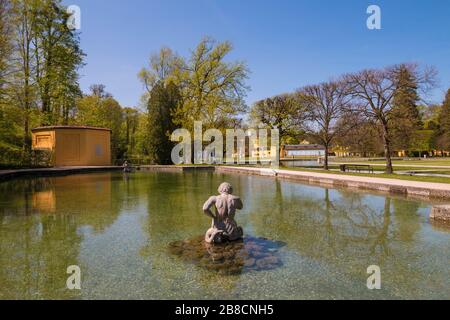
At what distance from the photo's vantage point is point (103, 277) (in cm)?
468

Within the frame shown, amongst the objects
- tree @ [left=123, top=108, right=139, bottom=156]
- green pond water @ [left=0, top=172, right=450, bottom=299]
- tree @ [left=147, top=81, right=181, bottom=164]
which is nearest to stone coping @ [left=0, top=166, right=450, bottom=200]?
green pond water @ [left=0, top=172, right=450, bottom=299]

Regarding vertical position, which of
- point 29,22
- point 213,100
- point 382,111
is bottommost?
point 382,111

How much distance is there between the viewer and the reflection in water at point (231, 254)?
504cm

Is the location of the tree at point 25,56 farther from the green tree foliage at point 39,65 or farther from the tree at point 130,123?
the tree at point 130,123

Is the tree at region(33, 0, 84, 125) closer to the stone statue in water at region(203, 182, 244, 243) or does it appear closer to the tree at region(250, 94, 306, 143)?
the tree at region(250, 94, 306, 143)

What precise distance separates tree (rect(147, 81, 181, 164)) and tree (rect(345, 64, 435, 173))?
21552 mm

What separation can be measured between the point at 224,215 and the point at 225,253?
87 cm

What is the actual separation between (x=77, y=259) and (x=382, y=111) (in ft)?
71.2

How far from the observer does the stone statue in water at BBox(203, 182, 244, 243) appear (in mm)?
6170

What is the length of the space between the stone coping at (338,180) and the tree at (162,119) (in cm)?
414

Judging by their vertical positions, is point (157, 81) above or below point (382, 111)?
above
